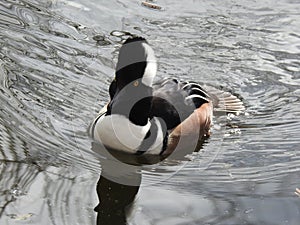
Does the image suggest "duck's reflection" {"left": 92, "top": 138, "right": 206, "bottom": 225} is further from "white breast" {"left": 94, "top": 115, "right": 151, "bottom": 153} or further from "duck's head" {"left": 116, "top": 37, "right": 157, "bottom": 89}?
"duck's head" {"left": 116, "top": 37, "right": 157, "bottom": 89}

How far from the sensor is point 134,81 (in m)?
6.58

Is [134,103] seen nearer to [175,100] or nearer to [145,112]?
[145,112]

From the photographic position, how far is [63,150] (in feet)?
22.1

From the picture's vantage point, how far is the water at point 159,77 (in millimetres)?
6012

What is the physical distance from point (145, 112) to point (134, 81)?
366 millimetres

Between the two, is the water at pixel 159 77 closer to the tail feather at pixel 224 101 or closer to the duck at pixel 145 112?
the tail feather at pixel 224 101

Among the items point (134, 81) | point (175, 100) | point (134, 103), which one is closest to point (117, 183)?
point (134, 103)

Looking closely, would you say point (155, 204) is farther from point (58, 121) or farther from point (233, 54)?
point (233, 54)

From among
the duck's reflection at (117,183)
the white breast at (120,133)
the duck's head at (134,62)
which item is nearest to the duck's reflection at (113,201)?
the duck's reflection at (117,183)

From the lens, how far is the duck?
653cm

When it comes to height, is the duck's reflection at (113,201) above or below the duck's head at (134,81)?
below

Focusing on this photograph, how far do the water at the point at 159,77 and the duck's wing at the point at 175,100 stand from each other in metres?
0.37

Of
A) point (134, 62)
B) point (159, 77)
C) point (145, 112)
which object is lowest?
point (159, 77)

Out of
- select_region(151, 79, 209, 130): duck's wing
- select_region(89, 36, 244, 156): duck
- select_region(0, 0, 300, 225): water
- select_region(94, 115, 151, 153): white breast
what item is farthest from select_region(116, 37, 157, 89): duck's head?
select_region(0, 0, 300, 225): water
